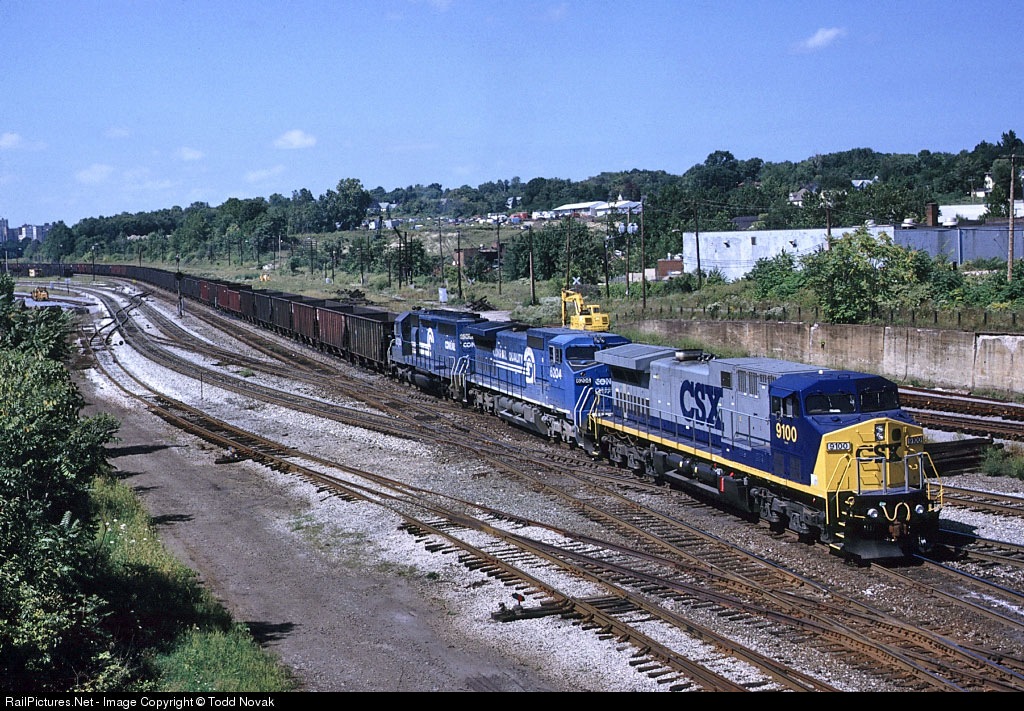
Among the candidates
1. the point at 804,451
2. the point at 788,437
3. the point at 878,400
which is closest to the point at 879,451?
the point at 878,400

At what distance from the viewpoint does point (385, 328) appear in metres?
43.3

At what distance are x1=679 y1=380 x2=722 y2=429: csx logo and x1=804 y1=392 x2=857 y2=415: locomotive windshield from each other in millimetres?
3124

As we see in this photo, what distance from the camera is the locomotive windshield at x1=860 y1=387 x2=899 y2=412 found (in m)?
16.7

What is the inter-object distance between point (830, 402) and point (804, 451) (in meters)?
0.98

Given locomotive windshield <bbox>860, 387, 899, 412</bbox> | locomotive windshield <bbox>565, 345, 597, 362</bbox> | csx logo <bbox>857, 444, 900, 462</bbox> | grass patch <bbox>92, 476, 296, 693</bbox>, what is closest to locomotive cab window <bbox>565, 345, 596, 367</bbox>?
locomotive windshield <bbox>565, 345, 597, 362</bbox>

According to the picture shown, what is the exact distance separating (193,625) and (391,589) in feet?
11.7

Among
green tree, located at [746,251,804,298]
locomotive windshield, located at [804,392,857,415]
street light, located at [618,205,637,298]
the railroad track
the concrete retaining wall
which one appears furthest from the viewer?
street light, located at [618,205,637,298]

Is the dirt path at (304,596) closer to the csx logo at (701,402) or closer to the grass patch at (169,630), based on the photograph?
the grass patch at (169,630)

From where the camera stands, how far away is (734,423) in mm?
19047

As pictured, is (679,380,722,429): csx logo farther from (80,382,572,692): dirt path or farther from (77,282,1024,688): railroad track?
(80,382,572,692): dirt path

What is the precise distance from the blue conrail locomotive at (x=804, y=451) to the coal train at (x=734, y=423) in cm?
2

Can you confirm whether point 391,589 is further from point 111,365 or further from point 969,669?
point 111,365

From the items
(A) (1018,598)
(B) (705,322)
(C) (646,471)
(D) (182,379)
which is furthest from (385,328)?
(A) (1018,598)

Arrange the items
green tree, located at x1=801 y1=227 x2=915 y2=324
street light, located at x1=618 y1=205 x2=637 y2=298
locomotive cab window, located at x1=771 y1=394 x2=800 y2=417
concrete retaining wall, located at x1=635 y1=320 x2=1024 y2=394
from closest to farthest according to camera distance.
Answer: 1. locomotive cab window, located at x1=771 y1=394 x2=800 y2=417
2. concrete retaining wall, located at x1=635 y1=320 x2=1024 y2=394
3. green tree, located at x1=801 y1=227 x2=915 y2=324
4. street light, located at x1=618 y1=205 x2=637 y2=298
